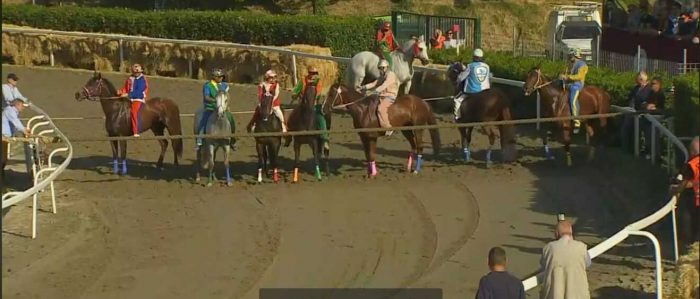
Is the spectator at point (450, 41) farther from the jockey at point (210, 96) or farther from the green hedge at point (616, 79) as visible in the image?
the jockey at point (210, 96)

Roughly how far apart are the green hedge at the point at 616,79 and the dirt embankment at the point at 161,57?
10.3 ft

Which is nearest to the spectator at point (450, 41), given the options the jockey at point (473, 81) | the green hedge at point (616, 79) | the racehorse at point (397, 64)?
the green hedge at point (616, 79)

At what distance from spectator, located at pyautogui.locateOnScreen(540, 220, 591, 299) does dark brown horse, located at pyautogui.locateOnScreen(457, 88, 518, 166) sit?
8519 millimetres

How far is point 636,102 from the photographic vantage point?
58.0ft

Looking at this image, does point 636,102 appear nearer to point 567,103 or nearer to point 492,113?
point 567,103

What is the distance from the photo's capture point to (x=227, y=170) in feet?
57.3

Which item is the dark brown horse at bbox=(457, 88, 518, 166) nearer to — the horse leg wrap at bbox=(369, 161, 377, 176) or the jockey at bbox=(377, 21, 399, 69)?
the horse leg wrap at bbox=(369, 161, 377, 176)

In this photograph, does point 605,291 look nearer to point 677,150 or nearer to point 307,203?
point 677,150

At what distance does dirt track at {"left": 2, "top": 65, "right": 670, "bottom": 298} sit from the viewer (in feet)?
41.1

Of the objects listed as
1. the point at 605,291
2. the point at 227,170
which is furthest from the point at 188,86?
the point at 605,291

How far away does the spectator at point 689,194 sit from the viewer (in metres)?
11.0

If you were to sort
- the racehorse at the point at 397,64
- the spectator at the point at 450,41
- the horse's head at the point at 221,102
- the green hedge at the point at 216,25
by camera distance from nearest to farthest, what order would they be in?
the horse's head at the point at 221,102
the racehorse at the point at 397,64
the spectator at the point at 450,41
the green hedge at the point at 216,25

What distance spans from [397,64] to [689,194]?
10446 millimetres

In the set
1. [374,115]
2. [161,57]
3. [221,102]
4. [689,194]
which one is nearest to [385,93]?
[374,115]
